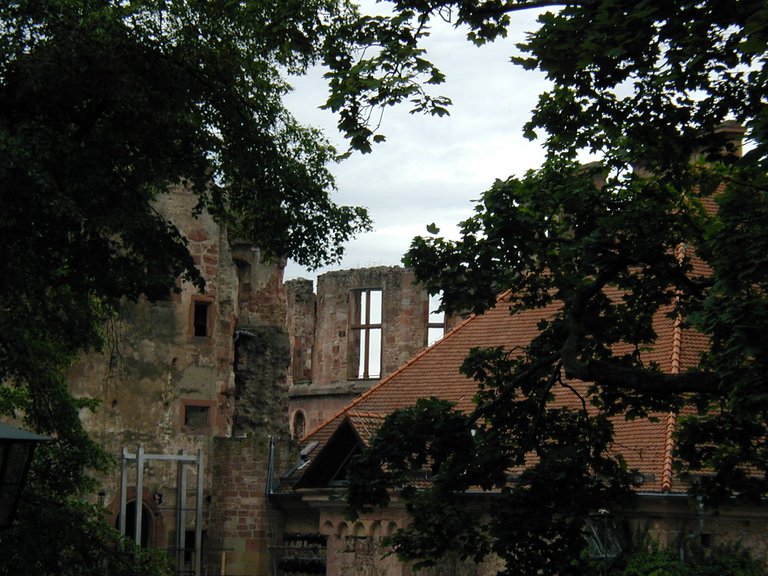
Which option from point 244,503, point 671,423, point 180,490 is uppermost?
point 671,423

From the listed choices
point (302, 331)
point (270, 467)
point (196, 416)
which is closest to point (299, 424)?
point (302, 331)

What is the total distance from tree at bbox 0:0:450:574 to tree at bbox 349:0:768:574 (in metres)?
1.88

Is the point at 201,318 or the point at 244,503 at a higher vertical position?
the point at 201,318

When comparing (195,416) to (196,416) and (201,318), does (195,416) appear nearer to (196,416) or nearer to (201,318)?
(196,416)

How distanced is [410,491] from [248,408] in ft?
59.7

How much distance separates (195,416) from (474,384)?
7138 millimetres

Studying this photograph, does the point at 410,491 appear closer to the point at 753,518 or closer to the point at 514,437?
the point at 514,437

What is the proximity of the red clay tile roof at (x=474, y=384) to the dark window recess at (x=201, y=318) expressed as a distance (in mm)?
3047

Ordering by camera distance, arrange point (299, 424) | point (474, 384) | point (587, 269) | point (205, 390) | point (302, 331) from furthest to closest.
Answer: point (302, 331)
point (299, 424)
point (205, 390)
point (474, 384)
point (587, 269)

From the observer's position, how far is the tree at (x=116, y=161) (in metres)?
14.2

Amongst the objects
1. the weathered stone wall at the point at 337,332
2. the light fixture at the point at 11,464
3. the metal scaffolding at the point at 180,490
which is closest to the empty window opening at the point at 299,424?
the weathered stone wall at the point at 337,332

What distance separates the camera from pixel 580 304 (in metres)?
13.5

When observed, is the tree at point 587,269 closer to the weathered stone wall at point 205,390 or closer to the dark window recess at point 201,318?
the weathered stone wall at point 205,390

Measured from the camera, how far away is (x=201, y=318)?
30844mm
